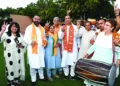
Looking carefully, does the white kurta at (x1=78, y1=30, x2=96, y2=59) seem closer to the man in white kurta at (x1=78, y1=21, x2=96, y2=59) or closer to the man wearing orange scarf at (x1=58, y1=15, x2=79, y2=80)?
the man in white kurta at (x1=78, y1=21, x2=96, y2=59)

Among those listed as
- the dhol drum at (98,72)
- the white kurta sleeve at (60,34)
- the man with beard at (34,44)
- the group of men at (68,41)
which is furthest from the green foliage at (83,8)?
the dhol drum at (98,72)

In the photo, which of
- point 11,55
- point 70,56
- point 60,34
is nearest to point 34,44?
point 11,55

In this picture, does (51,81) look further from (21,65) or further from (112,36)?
(112,36)

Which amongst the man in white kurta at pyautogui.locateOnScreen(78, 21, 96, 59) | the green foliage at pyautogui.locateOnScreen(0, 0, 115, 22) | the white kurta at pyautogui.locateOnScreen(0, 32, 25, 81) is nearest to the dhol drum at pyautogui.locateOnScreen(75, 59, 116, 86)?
the white kurta at pyautogui.locateOnScreen(0, 32, 25, 81)

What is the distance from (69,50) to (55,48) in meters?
0.44

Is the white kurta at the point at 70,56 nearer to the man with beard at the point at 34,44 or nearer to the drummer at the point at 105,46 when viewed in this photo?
the man with beard at the point at 34,44

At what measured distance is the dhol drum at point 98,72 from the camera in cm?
489

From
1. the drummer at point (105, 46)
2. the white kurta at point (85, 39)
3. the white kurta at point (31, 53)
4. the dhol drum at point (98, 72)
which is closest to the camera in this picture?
the dhol drum at point (98, 72)

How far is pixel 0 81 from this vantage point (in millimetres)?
8281

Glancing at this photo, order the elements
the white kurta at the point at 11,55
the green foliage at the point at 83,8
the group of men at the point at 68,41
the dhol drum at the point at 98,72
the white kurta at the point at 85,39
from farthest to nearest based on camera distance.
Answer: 1. the green foliage at the point at 83,8
2. the white kurta at the point at 85,39
3. the group of men at the point at 68,41
4. the white kurta at the point at 11,55
5. the dhol drum at the point at 98,72

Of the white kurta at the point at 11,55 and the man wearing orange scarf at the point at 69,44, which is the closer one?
the white kurta at the point at 11,55

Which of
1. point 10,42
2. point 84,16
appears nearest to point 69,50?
point 10,42

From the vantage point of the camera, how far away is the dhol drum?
4888 mm

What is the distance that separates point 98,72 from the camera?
496 centimetres
